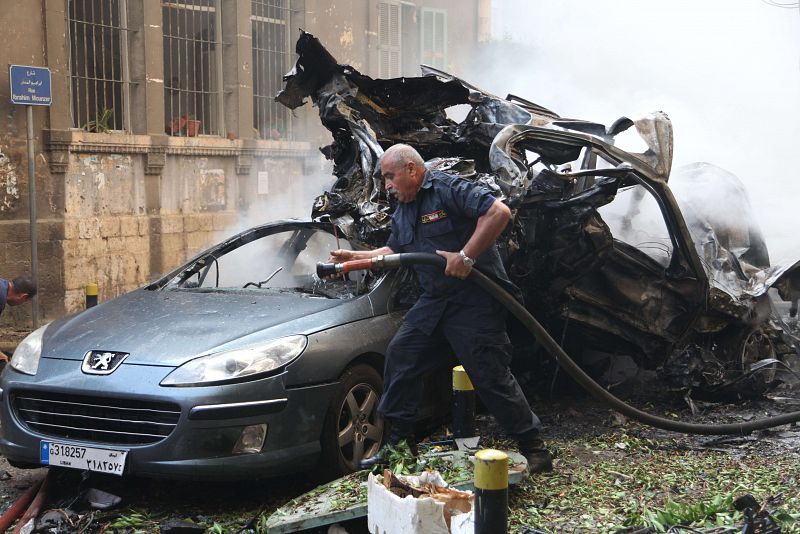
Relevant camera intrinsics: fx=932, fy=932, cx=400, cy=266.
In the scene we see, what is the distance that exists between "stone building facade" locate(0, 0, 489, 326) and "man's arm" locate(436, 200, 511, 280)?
6.51 meters

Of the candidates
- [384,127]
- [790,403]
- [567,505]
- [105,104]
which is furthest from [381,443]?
[105,104]

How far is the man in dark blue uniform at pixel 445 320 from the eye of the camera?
490 centimetres

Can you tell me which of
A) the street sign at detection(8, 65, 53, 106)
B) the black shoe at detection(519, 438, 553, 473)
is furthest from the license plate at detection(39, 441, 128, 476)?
the street sign at detection(8, 65, 53, 106)

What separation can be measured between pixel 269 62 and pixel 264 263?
9.92 meters

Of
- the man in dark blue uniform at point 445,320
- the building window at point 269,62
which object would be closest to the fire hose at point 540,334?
the man in dark blue uniform at point 445,320

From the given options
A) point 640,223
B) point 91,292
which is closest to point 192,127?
point 91,292

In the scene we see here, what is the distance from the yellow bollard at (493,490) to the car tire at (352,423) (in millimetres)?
1495

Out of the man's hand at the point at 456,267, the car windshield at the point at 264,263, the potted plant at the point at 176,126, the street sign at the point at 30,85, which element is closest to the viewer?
the man's hand at the point at 456,267

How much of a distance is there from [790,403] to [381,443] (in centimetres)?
347

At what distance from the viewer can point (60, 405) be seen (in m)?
4.86

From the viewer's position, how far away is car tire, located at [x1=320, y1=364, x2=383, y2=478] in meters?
4.95

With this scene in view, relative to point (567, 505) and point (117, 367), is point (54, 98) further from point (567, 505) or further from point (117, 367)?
point (567, 505)

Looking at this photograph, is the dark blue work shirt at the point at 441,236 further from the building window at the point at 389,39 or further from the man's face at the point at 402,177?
the building window at the point at 389,39

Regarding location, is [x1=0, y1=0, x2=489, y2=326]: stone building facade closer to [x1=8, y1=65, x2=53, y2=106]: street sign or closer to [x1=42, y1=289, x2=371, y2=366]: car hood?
[x1=8, y1=65, x2=53, y2=106]: street sign
